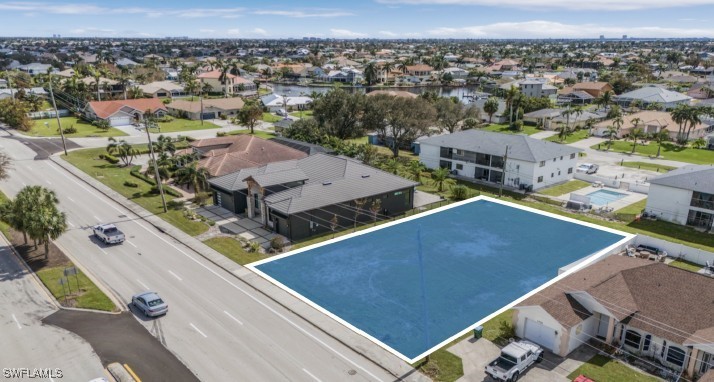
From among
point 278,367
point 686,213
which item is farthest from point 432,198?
point 278,367

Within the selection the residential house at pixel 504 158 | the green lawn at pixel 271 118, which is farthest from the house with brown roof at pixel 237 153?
the green lawn at pixel 271 118

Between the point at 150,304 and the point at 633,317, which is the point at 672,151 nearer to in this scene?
the point at 633,317

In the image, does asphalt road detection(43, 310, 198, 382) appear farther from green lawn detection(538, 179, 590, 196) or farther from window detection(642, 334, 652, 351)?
green lawn detection(538, 179, 590, 196)

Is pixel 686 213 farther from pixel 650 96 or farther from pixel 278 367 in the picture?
pixel 650 96

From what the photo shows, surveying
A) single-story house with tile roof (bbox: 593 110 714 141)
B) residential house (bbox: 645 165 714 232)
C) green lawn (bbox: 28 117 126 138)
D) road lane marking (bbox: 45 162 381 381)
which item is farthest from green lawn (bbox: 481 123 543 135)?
road lane marking (bbox: 45 162 381 381)

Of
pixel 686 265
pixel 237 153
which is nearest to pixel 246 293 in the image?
pixel 237 153

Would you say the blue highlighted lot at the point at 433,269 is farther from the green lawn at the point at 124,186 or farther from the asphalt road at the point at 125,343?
the green lawn at the point at 124,186
